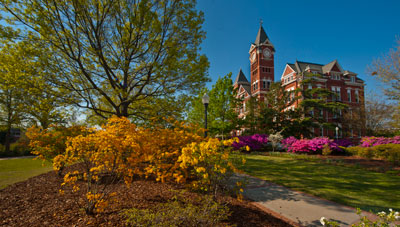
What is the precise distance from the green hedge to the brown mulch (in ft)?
33.9

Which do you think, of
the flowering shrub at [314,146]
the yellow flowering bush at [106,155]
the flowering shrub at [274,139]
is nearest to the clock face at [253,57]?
the flowering shrub at [274,139]

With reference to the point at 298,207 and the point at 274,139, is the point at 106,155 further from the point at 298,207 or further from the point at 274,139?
the point at 274,139

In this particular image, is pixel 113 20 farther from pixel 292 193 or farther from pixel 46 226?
pixel 292 193

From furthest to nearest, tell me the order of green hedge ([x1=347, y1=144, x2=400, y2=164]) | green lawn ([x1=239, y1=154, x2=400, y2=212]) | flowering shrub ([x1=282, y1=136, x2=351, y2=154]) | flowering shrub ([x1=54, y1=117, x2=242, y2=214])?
flowering shrub ([x1=282, y1=136, x2=351, y2=154])
green hedge ([x1=347, y1=144, x2=400, y2=164])
green lawn ([x1=239, y1=154, x2=400, y2=212])
flowering shrub ([x1=54, y1=117, x2=242, y2=214])

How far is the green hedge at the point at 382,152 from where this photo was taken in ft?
29.5

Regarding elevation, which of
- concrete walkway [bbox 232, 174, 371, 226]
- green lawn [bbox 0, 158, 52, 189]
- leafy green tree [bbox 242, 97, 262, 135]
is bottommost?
green lawn [bbox 0, 158, 52, 189]

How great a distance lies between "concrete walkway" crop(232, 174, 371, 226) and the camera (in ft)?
10.5

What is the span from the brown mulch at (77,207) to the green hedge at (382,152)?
1034cm

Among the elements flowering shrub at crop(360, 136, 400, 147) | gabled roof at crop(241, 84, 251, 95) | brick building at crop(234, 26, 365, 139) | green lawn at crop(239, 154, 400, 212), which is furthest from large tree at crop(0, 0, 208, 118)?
gabled roof at crop(241, 84, 251, 95)

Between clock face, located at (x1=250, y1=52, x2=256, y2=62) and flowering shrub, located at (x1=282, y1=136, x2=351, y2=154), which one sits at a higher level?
→ clock face, located at (x1=250, y1=52, x2=256, y2=62)

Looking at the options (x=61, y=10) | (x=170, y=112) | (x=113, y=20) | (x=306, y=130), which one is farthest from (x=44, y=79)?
(x=306, y=130)

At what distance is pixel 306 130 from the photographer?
2258cm

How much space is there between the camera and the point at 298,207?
375cm

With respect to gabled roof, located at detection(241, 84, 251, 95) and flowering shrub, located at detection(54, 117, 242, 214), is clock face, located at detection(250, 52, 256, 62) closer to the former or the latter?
gabled roof, located at detection(241, 84, 251, 95)
